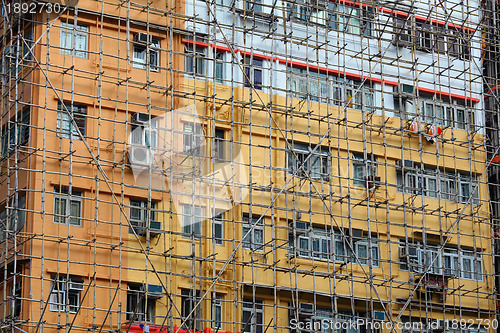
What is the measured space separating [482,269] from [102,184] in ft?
22.4

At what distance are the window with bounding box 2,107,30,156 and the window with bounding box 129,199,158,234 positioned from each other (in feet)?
5.96

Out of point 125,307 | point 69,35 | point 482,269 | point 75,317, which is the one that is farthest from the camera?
point 482,269

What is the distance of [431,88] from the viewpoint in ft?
60.3

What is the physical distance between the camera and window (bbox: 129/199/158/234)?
14841 mm

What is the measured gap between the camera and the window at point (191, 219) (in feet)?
50.3

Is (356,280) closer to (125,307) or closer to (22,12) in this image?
(125,307)

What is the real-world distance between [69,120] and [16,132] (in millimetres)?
793

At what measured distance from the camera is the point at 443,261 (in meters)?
17.1

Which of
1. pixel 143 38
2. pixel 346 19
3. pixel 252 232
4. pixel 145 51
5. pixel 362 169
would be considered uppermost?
pixel 346 19

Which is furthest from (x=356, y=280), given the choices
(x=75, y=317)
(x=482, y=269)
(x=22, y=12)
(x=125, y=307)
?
(x=22, y=12)

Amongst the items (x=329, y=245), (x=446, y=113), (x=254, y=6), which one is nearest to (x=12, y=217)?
(x=329, y=245)

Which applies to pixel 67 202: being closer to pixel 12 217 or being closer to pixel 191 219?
pixel 12 217

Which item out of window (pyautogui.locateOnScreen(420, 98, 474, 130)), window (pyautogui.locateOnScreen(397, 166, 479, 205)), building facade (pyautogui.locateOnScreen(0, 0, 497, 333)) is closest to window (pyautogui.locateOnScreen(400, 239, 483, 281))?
building facade (pyautogui.locateOnScreen(0, 0, 497, 333))

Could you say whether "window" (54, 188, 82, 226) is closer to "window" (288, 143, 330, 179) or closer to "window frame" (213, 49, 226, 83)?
"window frame" (213, 49, 226, 83)
